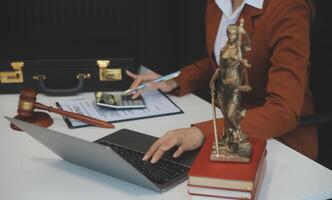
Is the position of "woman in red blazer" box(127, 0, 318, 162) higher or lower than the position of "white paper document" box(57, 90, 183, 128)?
higher

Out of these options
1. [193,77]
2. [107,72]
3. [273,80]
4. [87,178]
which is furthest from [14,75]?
[273,80]

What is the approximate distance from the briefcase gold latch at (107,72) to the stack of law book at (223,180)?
81cm

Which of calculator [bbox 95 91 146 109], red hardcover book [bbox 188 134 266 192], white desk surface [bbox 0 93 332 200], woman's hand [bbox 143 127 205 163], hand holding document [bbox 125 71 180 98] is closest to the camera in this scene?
red hardcover book [bbox 188 134 266 192]

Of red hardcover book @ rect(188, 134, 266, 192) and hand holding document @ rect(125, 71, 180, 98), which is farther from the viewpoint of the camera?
hand holding document @ rect(125, 71, 180, 98)

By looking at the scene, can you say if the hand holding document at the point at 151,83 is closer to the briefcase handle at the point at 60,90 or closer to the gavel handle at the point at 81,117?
the briefcase handle at the point at 60,90

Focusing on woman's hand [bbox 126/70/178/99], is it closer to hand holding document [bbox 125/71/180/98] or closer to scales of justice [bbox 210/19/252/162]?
hand holding document [bbox 125/71/180/98]

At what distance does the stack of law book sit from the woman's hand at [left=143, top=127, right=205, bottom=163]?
170 mm

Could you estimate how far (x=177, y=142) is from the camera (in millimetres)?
1112

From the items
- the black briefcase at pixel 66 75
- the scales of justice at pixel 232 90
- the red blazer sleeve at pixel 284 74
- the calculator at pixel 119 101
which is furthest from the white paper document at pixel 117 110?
the scales of justice at pixel 232 90

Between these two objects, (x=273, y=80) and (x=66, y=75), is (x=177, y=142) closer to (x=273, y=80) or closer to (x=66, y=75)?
(x=273, y=80)

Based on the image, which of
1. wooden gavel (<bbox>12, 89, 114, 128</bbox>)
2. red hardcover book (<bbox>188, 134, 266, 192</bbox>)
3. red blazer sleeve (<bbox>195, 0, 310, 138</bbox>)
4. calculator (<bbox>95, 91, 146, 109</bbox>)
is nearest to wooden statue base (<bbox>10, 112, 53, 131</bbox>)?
wooden gavel (<bbox>12, 89, 114, 128</bbox>)

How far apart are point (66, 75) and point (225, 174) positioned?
3.08 feet

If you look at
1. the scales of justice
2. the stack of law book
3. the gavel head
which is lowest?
the gavel head

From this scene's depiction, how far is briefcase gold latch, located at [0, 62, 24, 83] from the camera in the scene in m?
1.64
